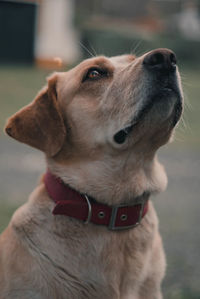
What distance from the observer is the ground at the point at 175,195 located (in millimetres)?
4344

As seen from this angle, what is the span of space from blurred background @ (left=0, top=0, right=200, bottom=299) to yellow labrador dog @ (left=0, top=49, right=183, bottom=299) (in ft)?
1.30

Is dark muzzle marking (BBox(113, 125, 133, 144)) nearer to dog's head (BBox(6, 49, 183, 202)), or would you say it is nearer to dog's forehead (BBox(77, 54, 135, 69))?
dog's head (BBox(6, 49, 183, 202))

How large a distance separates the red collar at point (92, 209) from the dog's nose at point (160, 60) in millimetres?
789

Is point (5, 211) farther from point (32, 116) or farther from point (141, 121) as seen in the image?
point (141, 121)

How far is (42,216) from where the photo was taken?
3.07 meters

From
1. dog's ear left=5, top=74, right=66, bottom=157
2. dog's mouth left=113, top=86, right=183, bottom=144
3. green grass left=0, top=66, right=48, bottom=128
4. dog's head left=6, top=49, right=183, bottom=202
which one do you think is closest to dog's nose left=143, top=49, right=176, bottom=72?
dog's head left=6, top=49, right=183, bottom=202

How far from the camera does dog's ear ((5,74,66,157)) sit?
3.16 metres

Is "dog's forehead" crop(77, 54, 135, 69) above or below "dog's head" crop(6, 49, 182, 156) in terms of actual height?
above

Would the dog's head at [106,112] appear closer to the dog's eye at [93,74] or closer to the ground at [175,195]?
the dog's eye at [93,74]

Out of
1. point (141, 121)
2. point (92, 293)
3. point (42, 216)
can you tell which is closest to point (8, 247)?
point (42, 216)

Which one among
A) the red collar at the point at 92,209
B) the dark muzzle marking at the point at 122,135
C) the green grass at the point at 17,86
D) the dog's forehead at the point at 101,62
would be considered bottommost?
the green grass at the point at 17,86

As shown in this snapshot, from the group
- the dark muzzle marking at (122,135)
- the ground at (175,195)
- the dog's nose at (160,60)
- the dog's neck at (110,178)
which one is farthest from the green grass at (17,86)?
the dog's nose at (160,60)

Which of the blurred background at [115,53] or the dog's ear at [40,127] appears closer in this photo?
the dog's ear at [40,127]

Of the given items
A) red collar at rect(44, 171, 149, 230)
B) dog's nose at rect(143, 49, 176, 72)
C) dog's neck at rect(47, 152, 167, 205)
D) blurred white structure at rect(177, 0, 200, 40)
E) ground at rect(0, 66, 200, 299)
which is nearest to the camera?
dog's nose at rect(143, 49, 176, 72)
